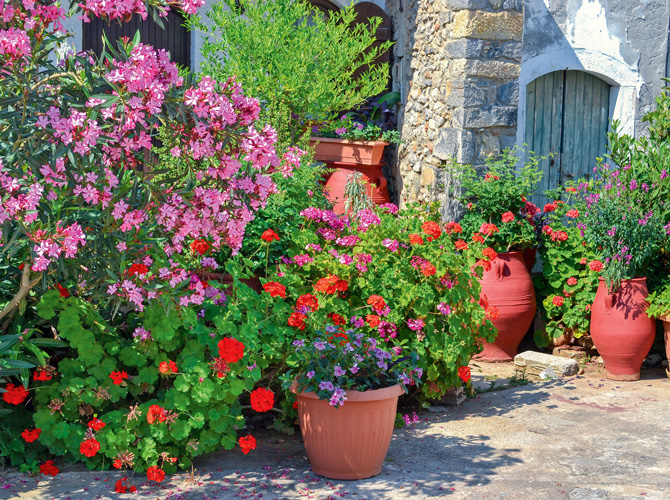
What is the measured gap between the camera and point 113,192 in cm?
327

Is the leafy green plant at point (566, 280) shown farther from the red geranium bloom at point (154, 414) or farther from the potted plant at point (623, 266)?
the red geranium bloom at point (154, 414)

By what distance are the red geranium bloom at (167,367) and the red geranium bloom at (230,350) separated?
26 centimetres

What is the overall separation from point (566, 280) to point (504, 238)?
624mm

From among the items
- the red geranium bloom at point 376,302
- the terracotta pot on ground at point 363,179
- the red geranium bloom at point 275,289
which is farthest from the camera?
the terracotta pot on ground at point 363,179

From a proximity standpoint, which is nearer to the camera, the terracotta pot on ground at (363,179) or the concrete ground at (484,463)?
the concrete ground at (484,463)

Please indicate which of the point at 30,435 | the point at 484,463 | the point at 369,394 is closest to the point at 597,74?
the point at 484,463

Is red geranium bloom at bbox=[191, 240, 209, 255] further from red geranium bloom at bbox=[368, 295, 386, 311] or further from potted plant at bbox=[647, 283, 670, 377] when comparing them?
potted plant at bbox=[647, 283, 670, 377]

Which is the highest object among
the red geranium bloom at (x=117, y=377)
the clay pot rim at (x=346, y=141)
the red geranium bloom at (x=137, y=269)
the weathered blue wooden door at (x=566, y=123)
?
the weathered blue wooden door at (x=566, y=123)

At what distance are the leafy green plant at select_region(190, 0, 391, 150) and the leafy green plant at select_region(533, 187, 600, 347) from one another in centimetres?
210

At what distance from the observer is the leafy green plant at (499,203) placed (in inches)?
240

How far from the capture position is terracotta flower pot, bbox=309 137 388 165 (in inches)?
283

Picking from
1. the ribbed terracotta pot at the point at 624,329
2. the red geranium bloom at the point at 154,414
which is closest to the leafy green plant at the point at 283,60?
the ribbed terracotta pot at the point at 624,329

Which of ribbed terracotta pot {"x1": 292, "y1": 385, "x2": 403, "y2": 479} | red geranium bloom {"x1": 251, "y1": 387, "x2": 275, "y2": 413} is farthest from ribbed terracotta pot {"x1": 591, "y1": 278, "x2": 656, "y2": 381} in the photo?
red geranium bloom {"x1": 251, "y1": 387, "x2": 275, "y2": 413}

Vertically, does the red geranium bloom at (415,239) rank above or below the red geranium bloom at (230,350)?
above
